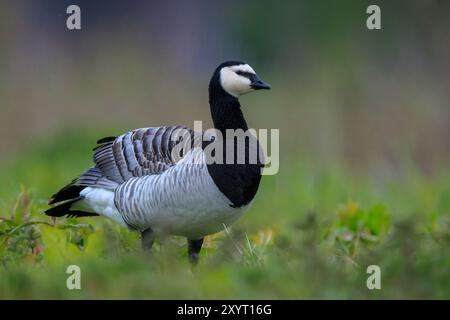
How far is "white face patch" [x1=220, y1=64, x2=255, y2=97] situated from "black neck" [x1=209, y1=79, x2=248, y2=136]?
47 mm

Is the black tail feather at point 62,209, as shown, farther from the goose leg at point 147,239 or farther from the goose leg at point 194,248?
the goose leg at point 194,248

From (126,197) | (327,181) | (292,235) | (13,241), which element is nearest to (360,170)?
(327,181)

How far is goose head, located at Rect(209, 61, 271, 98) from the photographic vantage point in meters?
6.14

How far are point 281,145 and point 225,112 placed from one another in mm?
4540

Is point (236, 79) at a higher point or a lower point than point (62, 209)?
higher

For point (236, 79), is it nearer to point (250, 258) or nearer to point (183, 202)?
point (183, 202)

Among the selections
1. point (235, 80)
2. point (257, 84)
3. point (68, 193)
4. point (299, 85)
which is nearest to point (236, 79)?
point (235, 80)

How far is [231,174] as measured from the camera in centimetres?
579

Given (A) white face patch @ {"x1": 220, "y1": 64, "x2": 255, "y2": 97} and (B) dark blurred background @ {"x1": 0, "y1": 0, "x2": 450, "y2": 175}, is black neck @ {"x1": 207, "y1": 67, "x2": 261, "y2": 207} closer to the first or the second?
(A) white face patch @ {"x1": 220, "y1": 64, "x2": 255, "y2": 97}

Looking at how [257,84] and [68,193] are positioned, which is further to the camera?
[68,193]

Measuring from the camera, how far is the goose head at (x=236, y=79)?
614cm

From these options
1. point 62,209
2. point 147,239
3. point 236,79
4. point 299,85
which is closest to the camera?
point 147,239

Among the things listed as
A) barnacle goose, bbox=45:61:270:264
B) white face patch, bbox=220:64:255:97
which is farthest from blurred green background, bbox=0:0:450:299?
white face patch, bbox=220:64:255:97

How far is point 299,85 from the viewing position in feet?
39.8
